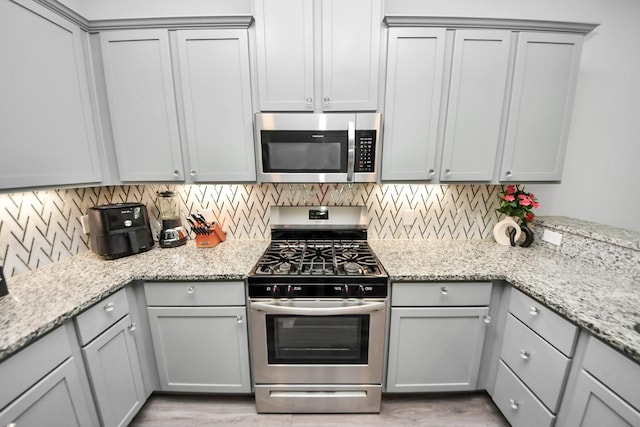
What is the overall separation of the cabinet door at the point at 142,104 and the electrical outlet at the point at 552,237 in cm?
259

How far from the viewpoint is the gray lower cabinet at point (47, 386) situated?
2.72 ft

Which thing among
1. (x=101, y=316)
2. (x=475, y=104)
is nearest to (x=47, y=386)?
(x=101, y=316)

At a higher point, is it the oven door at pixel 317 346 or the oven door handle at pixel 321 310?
the oven door handle at pixel 321 310

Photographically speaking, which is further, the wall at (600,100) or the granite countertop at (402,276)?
the wall at (600,100)

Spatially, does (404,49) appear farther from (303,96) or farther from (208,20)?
(208,20)

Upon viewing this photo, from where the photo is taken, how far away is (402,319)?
4.66 feet

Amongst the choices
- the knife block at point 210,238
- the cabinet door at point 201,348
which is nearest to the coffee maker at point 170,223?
the knife block at point 210,238

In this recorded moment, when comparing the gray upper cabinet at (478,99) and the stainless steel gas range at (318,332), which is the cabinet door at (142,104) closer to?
the stainless steel gas range at (318,332)

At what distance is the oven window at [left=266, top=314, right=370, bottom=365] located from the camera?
1387 mm

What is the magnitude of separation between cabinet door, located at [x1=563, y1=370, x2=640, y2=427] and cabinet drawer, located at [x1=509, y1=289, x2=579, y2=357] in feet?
0.37

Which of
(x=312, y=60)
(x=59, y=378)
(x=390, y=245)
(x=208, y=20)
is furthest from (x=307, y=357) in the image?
(x=208, y=20)

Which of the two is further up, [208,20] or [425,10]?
[425,10]

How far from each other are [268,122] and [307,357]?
1438 millimetres

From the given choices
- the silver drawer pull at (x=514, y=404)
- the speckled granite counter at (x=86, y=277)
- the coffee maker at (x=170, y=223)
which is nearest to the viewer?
the speckled granite counter at (x=86, y=277)
